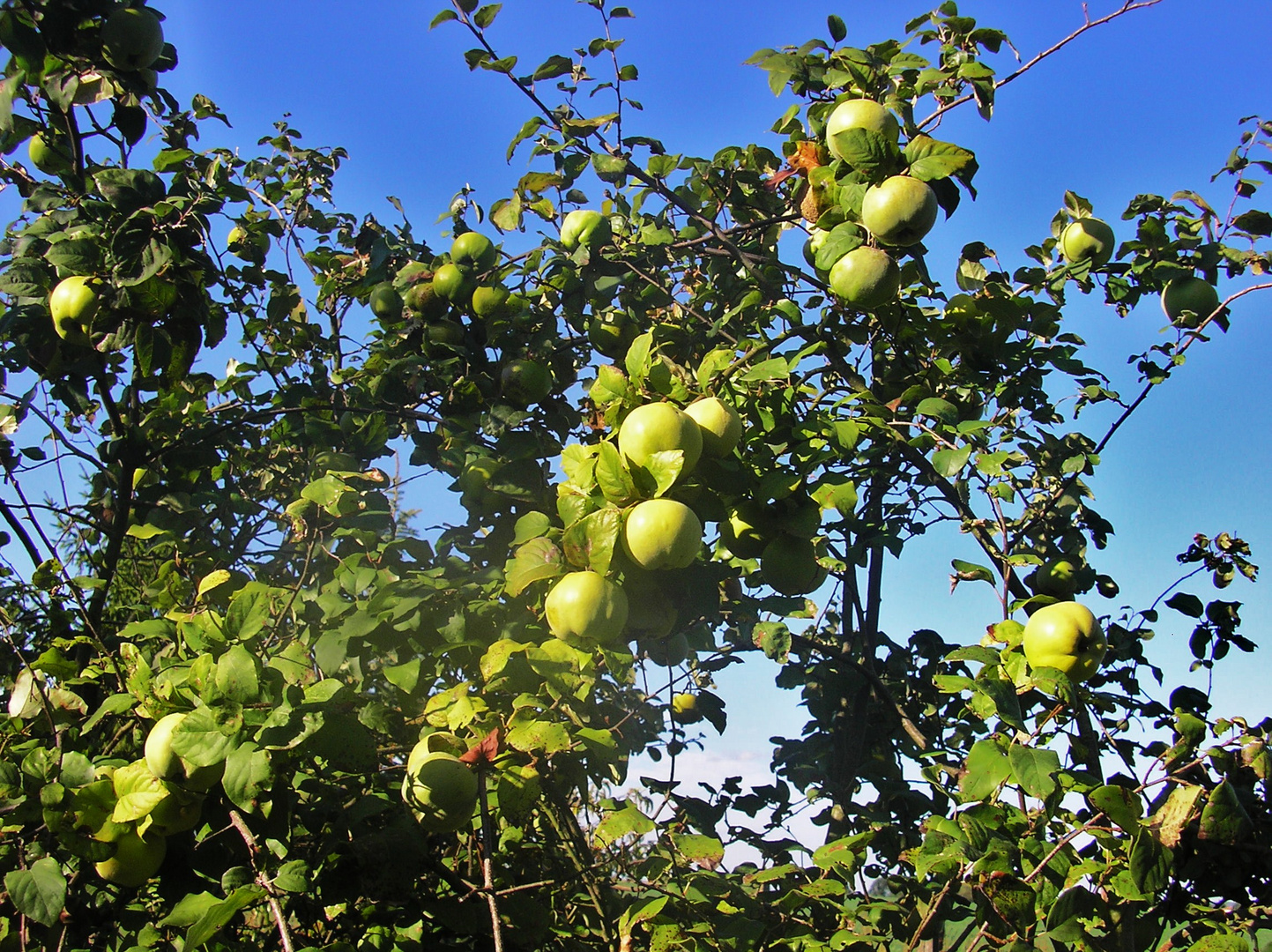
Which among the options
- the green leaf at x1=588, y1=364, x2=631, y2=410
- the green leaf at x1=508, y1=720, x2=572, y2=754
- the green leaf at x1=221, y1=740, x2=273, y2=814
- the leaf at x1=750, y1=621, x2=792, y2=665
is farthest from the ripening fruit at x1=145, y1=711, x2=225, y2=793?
the leaf at x1=750, y1=621, x2=792, y2=665

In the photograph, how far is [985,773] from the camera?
1.56m

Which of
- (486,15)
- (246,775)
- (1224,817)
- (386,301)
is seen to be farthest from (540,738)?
(486,15)

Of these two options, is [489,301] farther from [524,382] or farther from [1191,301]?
[1191,301]

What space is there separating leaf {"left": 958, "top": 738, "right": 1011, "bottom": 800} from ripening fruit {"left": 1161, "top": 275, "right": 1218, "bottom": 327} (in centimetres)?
182

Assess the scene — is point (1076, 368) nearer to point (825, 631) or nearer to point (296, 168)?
point (825, 631)

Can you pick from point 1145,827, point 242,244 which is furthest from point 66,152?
point 1145,827

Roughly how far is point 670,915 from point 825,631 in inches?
80.4

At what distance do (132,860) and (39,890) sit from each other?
166 millimetres

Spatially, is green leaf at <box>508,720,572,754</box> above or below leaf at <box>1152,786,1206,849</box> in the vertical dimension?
above

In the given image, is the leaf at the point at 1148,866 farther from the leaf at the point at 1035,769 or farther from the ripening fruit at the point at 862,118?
the ripening fruit at the point at 862,118

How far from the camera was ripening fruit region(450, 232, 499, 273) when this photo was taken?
2604mm

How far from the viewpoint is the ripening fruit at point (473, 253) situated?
2604 mm

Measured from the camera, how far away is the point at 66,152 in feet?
8.00

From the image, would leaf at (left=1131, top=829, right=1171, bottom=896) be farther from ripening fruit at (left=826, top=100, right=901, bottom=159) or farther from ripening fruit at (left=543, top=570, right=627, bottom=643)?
ripening fruit at (left=826, top=100, right=901, bottom=159)
